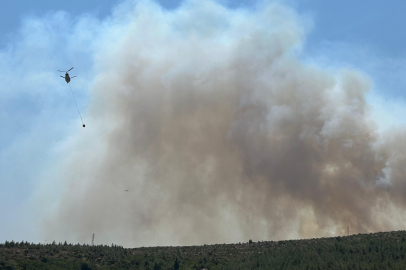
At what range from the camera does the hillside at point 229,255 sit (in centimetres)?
6969

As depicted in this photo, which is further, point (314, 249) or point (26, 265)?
point (314, 249)

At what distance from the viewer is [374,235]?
287 feet

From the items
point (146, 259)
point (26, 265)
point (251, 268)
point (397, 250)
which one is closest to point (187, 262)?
point (146, 259)

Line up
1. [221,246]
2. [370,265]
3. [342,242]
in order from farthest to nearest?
1. [221,246]
2. [342,242]
3. [370,265]

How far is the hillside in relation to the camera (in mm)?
69688

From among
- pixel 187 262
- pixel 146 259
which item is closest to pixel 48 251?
pixel 146 259

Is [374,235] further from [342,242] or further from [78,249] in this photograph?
[78,249]

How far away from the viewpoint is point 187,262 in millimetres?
78125

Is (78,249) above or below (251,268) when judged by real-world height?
above

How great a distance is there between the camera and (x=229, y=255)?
8206 centimetres

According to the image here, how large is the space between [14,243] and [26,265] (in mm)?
11575

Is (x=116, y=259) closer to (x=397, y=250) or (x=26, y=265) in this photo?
Answer: (x=26, y=265)

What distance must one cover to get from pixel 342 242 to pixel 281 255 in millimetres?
13267

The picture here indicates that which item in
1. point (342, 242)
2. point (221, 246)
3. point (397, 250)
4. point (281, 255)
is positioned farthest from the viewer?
point (221, 246)
